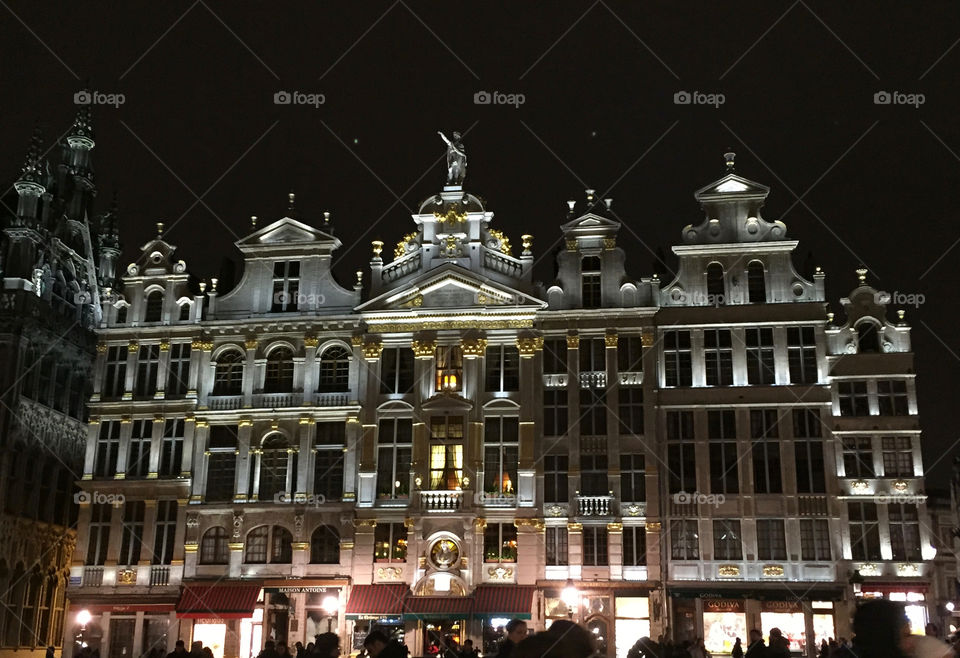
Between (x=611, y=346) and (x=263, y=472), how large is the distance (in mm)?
15078

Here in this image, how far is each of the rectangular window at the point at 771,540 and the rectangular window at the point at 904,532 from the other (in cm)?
388

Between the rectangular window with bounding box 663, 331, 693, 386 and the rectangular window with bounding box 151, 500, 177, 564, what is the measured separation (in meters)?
20.8

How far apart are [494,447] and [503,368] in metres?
3.20

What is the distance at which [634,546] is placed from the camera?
134 feet

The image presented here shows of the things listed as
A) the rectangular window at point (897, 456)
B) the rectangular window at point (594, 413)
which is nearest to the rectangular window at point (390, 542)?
the rectangular window at point (594, 413)

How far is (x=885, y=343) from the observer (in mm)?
41875

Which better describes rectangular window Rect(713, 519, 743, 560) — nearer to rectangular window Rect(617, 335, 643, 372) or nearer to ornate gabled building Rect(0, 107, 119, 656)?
rectangular window Rect(617, 335, 643, 372)

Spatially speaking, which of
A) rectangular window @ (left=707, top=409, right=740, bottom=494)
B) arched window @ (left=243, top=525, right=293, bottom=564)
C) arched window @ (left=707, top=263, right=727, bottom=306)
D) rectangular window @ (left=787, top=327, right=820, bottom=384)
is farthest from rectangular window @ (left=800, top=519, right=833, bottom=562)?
arched window @ (left=243, top=525, right=293, bottom=564)

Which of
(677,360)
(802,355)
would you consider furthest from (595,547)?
→ (802,355)

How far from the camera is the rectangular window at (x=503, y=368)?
142 ft

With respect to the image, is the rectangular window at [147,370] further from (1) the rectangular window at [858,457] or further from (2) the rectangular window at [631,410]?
(1) the rectangular window at [858,457]

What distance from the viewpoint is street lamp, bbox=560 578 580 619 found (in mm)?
39375

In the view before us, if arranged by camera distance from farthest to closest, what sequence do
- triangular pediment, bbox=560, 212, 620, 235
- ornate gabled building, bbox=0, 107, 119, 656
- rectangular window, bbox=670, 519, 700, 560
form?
ornate gabled building, bbox=0, 107, 119, 656 < triangular pediment, bbox=560, 212, 620, 235 < rectangular window, bbox=670, 519, 700, 560

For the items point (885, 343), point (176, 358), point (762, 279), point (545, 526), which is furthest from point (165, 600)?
point (885, 343)
